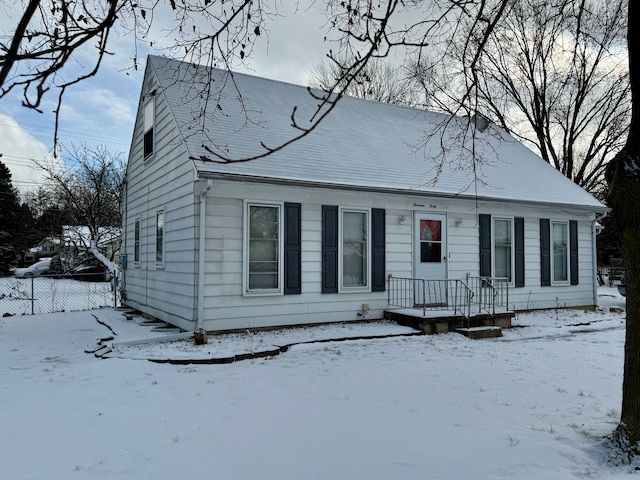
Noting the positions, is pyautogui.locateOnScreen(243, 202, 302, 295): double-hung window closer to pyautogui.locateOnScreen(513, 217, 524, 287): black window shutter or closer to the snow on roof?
the snow on roof

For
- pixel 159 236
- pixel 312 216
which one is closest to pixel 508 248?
pixel 312 216

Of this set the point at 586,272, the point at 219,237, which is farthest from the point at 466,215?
the point at 219,237

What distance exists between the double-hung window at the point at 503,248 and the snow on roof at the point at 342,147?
72cm

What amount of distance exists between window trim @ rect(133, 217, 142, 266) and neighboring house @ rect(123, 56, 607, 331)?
53 mm

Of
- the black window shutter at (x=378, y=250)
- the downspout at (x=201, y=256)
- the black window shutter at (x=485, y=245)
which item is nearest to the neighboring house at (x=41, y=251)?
the downspout at (x=201, y=256)

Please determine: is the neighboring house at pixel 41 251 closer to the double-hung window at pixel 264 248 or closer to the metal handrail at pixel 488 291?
the double-hung window at pixel 264 248

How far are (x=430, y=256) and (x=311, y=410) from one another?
6387mm

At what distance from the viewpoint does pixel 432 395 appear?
4992mm

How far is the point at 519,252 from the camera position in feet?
37.0

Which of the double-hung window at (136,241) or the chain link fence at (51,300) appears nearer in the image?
the double-hung window at (136,241)

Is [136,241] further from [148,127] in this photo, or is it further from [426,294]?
[426,294]

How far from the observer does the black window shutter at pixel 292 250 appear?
8492 millimetres

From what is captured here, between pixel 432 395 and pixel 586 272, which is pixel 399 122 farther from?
pixel 432 395

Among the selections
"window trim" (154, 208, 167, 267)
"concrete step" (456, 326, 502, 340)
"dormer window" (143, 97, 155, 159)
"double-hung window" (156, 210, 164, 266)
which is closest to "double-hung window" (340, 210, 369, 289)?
"concrete step" (456, 326, 502, 340)
